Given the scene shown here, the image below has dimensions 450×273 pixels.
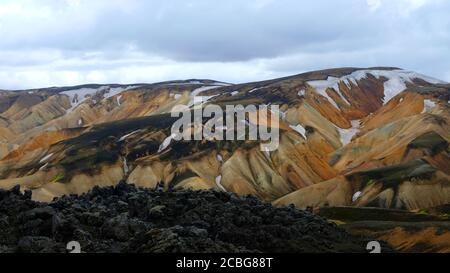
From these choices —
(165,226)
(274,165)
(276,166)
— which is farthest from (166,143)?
(165,226)

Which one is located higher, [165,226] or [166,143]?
[165,226]

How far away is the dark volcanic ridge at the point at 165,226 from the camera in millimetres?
44062

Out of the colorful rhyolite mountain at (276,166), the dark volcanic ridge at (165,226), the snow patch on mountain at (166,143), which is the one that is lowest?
the colorful rhyolite mountain at (276,166)

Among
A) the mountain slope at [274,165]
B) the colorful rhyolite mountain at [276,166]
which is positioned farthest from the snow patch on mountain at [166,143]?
the mountain slope at [274,165]

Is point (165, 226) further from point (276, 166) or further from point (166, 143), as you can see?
point (166, 143)

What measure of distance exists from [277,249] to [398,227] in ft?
122

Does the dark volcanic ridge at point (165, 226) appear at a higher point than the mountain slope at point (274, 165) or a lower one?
higher

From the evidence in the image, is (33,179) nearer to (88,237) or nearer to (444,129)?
(444,129)

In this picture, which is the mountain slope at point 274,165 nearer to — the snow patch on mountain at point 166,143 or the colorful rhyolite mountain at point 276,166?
the colorful rhyolite mountain at point 276,166

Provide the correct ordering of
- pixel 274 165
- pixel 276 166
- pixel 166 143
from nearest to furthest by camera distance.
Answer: pixel 276 166 < pixel 274 165 < pixel 166 143

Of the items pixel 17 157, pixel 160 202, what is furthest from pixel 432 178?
pixel 17 157

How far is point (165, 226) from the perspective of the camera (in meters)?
55.7

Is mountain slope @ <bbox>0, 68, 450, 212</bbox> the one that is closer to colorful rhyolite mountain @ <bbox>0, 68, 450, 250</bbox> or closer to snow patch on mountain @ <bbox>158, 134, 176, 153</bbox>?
colorful rhyolite mountain @ <bbox>0, 68, 450, 250</bbox>

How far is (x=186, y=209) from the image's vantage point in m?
59.8
